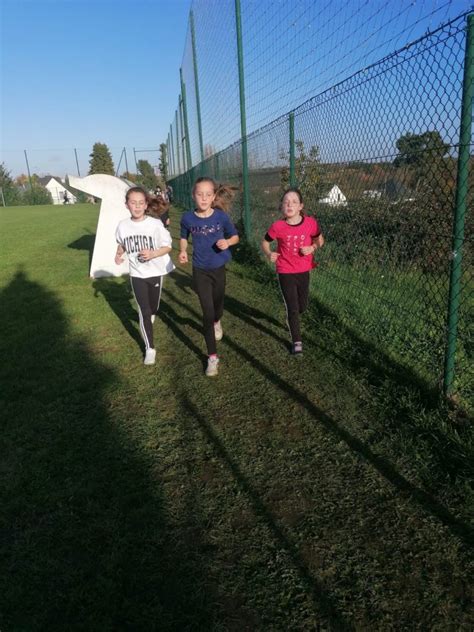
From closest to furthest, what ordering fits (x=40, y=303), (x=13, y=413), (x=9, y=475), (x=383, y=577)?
1. (x=383, y=577)
2. (x=9, y=475)
3. (x=13, y=413)
4. (x=40, y=303)

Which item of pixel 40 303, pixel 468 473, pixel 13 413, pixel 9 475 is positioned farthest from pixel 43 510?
pixel 40 303

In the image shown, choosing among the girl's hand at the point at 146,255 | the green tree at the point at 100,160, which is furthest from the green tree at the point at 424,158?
the green tree at the point at 100,160

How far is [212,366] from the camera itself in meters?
3.97

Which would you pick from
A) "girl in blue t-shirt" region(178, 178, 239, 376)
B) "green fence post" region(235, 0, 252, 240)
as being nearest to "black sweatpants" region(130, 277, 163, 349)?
"girl in blue t-shirt" region(178, 178, 239, 376)

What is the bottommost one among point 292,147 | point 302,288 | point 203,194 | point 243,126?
point 302,288

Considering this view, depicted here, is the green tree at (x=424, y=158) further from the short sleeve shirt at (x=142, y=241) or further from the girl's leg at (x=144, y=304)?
the girl's leg at (x=144, y=304)

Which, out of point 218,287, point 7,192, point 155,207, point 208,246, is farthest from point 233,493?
point 7,192

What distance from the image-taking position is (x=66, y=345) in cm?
486

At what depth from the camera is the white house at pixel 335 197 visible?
4.98 meters

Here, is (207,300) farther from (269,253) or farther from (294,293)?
(294,293)

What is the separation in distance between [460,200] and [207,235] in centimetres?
205

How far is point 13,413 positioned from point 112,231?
186 inches

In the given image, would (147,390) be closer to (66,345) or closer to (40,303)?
(66,345)

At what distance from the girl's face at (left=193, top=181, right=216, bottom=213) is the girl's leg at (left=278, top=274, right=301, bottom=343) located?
96 centimetres
